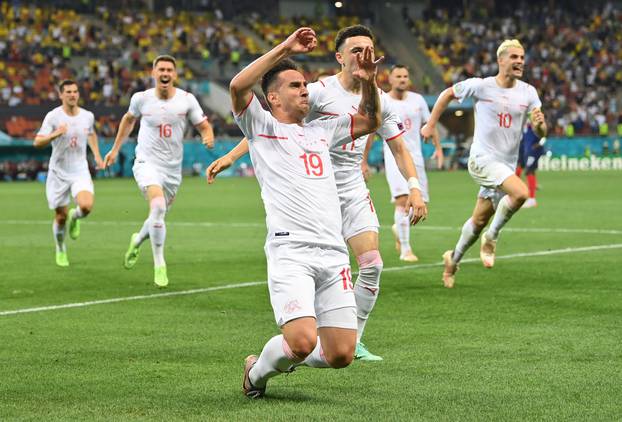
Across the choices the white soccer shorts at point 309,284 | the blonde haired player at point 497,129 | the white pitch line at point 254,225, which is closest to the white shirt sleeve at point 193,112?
the blonde haired player at point 497,129

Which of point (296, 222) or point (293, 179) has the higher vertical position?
point (293, 179)

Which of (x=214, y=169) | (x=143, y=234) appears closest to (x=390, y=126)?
(x=214, y=169)

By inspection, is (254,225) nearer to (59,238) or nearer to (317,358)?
(59,238)

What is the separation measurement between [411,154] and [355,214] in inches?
272

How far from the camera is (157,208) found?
13297mm

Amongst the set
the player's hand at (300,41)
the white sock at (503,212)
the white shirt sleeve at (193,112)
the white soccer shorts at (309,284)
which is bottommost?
the white sock at (503,212)

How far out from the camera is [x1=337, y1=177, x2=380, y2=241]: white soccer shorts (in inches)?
345

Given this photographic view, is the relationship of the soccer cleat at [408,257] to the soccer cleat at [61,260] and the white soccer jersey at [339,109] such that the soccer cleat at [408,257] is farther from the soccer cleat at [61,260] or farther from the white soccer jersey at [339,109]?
the white soccer jersey at [339,109]

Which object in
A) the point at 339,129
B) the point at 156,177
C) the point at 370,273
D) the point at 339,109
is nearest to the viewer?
the point at 339,129

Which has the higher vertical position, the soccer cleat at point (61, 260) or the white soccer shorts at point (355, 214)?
the white soccer shorts at point (355, 214)

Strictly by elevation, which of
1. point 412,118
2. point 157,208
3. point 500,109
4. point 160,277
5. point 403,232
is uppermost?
point 500,109

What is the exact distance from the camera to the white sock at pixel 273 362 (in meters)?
6.57

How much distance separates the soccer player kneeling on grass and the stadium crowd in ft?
171

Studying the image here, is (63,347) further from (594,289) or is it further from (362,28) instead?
(594,289)
